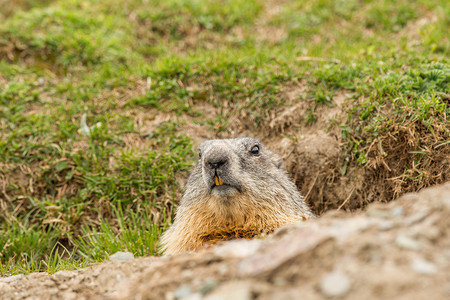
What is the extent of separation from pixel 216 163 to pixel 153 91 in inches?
90.1

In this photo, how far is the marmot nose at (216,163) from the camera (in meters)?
3.63

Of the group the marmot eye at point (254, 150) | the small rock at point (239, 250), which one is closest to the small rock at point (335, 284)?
the small rock at point (239, 250)

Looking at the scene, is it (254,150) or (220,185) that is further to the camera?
(254,150)

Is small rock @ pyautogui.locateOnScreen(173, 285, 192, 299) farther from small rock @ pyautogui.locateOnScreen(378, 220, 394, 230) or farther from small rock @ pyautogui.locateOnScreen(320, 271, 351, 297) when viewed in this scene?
small rock @ pyautogui.locateOnScreen(378, 220, 394, 230)

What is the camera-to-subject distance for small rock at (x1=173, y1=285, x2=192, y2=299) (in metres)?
2.02

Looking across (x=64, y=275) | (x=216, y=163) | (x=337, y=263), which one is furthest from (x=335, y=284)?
(x=216, y=163)

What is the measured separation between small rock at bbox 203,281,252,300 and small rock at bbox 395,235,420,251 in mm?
622

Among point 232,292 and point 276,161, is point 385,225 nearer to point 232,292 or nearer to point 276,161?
point 232,292

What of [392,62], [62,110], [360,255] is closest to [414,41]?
[392,62]

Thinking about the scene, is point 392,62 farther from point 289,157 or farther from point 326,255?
point 326,255

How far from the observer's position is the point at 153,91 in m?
5.64

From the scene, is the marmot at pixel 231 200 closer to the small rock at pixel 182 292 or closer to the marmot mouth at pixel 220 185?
the marmot mouth at pixel 220 185

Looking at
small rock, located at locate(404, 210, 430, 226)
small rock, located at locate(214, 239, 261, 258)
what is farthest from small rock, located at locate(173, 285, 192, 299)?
small rock, located at locate(404, 210, 430, 226)

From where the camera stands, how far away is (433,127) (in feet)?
14.0
